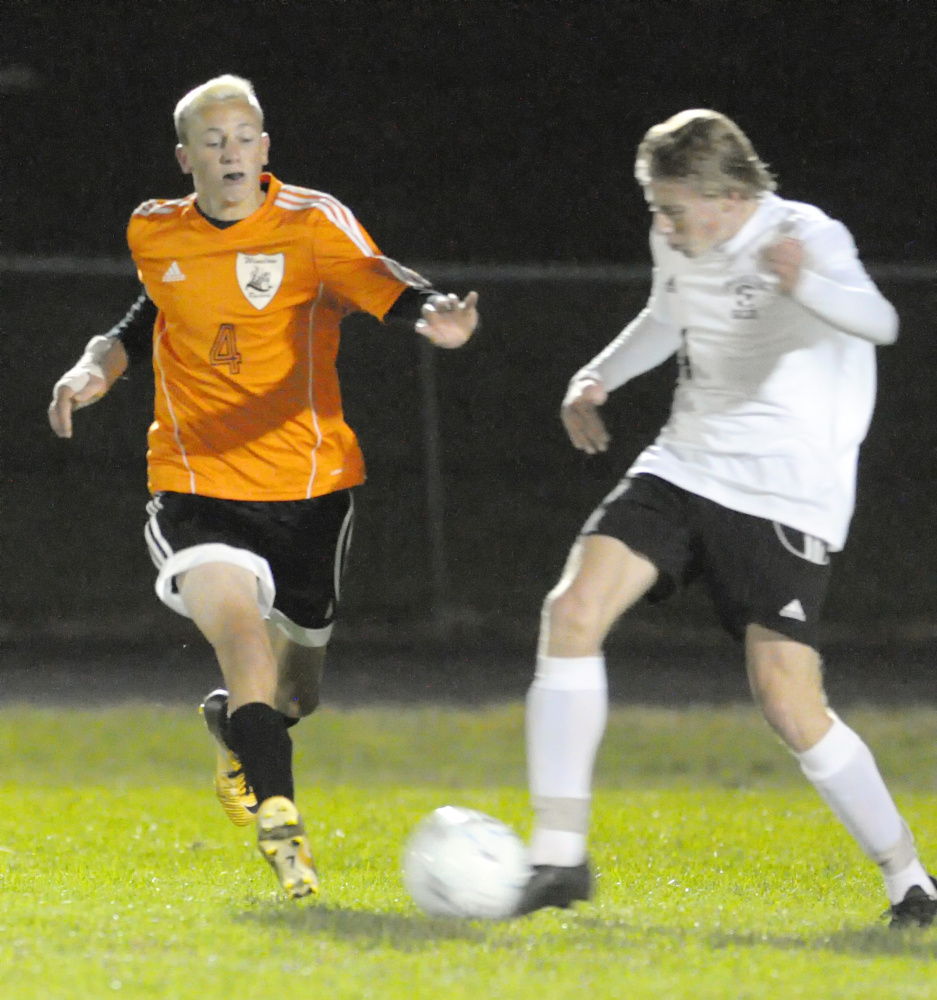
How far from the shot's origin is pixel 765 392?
14.1 feet

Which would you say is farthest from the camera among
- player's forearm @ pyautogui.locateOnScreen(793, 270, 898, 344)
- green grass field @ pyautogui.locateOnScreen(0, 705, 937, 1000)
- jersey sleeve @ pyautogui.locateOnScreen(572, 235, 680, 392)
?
jersey sleeve @ pyautogui.locateOnScreen(572, 235, 680, 392)

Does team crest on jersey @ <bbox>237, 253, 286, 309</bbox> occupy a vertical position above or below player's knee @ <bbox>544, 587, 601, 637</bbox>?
above

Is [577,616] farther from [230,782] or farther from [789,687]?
[230,782]

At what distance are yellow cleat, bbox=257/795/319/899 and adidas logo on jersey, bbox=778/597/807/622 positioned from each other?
1260 mm

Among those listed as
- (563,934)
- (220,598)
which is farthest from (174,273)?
(563,934)

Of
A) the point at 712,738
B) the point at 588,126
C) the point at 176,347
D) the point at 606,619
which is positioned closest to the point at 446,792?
the point at 712,738

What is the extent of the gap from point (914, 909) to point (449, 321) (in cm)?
186

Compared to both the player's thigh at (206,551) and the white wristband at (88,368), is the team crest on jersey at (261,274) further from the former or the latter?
the player's thigh at (206,551)

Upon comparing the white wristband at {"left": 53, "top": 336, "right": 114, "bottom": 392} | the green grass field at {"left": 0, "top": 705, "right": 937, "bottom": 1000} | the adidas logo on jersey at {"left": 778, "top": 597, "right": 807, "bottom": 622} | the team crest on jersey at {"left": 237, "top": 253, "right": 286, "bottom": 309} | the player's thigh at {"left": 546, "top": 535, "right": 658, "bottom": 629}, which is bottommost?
the green grass field at {"left": 0, "top": 705, "right": 937, "bottom": 1000}

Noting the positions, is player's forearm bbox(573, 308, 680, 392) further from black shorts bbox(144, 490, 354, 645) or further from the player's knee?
black shorts bbox(144, 490, 354, 645)

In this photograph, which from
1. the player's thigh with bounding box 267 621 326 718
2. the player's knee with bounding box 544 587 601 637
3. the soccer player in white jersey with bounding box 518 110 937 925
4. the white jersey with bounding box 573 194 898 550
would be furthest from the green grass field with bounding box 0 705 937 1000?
the white jersey with bounding box 573 194 898 550

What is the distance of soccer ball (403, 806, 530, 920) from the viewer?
13.2 feet

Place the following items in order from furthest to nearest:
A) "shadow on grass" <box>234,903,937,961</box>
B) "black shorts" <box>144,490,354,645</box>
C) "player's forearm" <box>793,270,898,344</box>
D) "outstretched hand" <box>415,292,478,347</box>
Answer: "black shorts" <box>144,490,354,645</box> → "outstretched hand" <box>415,292,478,347</box> → "player's forearm" <box>793,270,898,344</box> → "shadow on grass" <box>234,903,937,961</box>

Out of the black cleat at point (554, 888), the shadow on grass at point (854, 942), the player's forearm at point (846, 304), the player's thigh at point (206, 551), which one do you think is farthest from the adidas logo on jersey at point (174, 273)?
the shadow on grass at point (854, 942)
